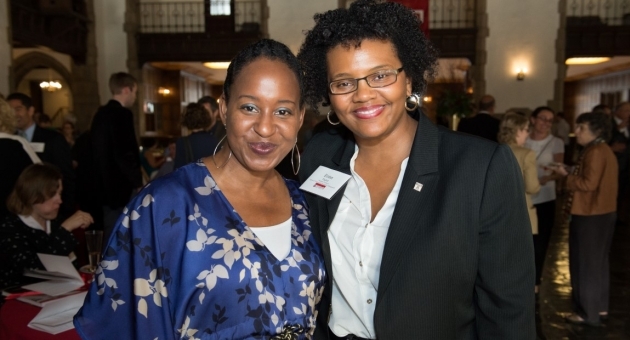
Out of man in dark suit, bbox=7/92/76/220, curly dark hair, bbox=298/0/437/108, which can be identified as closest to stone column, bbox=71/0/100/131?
man in dark suit, bbox=7/92/76/220

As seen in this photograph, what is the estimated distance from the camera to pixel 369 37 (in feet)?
4.96

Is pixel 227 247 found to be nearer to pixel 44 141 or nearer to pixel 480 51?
pixel 44 141

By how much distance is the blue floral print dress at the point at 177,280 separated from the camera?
1332 millimetres

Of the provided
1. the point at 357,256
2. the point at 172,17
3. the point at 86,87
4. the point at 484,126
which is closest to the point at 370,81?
the point at 357,256

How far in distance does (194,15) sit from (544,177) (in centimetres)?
1121

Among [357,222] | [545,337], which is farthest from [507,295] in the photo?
[545,337]

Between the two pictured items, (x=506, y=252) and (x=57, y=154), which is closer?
(x=506, y=252)

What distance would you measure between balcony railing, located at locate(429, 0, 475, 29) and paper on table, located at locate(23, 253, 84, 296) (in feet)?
37.6

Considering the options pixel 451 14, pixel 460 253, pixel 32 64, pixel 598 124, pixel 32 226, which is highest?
pixel 451 14

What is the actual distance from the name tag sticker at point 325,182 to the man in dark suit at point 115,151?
10.3ft

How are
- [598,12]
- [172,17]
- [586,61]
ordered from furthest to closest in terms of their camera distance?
[586,61], [172,17], [598,12]

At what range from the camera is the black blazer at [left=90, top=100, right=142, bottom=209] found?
4.40 meters

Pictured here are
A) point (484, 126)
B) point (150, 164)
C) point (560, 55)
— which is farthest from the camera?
point (560, 55)

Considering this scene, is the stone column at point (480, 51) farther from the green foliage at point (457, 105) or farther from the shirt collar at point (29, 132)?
the shirt collar at point (29, 132)
